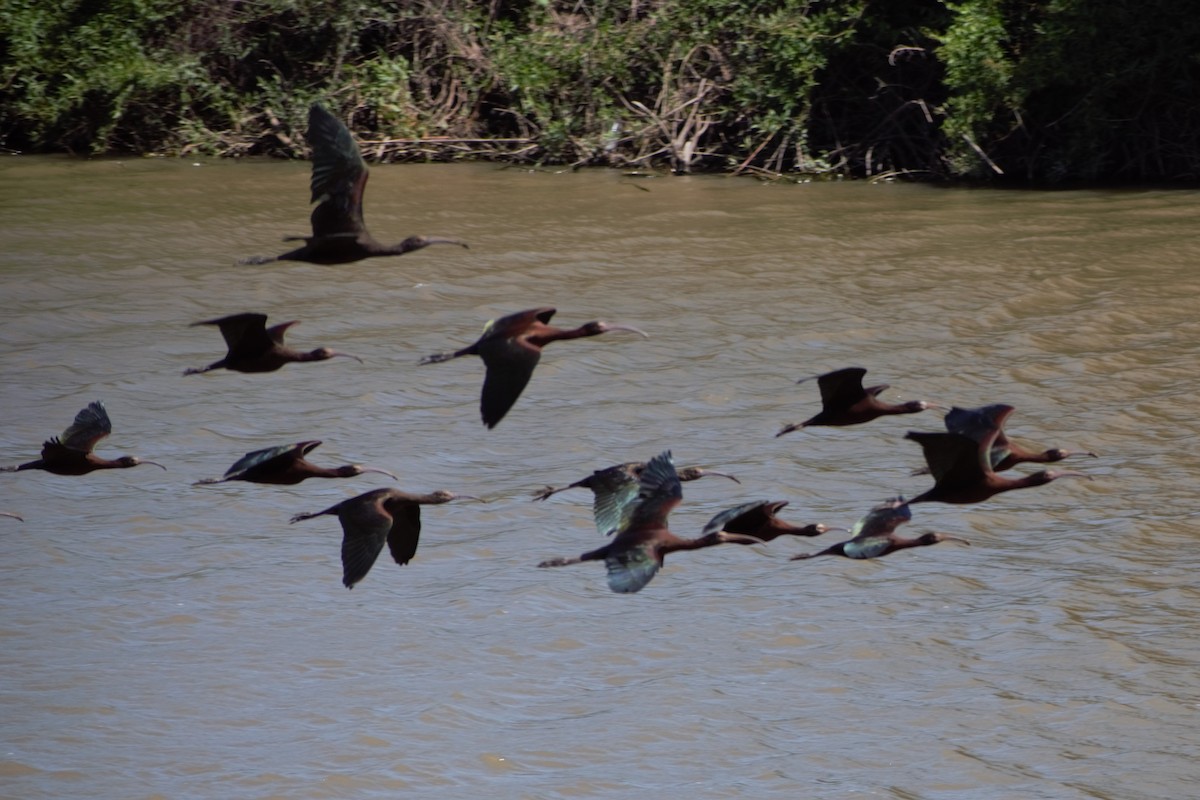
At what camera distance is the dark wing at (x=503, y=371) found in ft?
13.3

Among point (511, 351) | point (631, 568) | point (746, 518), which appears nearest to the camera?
point (631, 568)

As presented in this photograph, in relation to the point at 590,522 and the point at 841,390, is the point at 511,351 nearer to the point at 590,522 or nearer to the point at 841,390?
the point at 841,390

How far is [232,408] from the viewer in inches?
438

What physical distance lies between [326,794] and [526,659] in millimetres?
1383

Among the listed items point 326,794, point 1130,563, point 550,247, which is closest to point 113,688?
point 326,794

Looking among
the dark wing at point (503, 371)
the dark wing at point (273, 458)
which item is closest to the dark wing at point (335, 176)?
the dark wing at point (273, 458)

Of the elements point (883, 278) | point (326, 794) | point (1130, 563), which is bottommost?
point (326, 794)

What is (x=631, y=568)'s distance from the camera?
4066 mm

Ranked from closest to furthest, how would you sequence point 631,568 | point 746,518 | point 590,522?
point 631,568 < point 746,518 < point 590,522

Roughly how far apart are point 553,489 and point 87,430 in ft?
5.20

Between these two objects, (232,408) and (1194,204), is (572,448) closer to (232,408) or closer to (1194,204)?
(232,408)

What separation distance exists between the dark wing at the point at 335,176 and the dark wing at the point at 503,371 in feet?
2.55

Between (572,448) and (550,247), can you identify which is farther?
(550,247)

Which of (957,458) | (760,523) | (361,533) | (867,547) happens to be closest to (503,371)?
(361,533)
